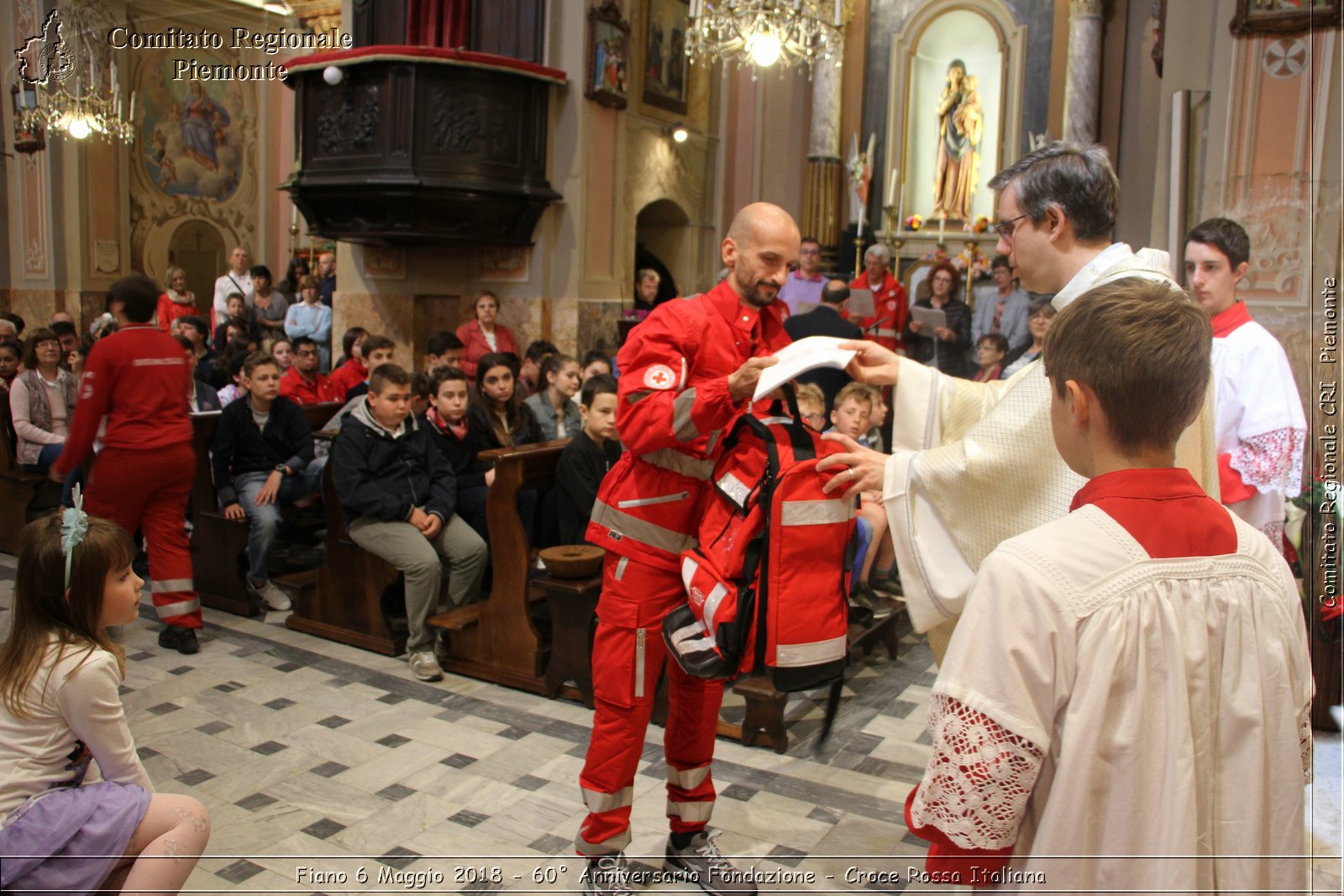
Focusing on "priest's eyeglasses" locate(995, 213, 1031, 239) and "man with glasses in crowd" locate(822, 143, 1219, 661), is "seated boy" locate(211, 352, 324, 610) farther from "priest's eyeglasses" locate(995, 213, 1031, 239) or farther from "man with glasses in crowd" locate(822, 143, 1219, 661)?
"priest's eyeglasses" locate(995, 213, 1031, 239)

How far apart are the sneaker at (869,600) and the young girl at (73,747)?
135 inches

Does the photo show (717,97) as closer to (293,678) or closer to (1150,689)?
(293,678)

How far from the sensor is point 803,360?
7.29ft

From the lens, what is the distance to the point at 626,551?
279cm

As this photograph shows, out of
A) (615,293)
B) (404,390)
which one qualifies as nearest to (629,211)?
(615,293)

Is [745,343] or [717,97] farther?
[717,97]

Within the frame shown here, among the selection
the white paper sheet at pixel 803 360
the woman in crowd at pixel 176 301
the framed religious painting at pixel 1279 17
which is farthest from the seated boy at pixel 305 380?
the framed religious painting at pixel 1279 17

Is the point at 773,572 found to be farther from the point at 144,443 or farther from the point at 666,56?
the point at 666,56

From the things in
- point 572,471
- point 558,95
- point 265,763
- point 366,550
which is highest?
point 558,95

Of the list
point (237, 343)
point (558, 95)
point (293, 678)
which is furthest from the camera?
point (558, 95)

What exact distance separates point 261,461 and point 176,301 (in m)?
3.73

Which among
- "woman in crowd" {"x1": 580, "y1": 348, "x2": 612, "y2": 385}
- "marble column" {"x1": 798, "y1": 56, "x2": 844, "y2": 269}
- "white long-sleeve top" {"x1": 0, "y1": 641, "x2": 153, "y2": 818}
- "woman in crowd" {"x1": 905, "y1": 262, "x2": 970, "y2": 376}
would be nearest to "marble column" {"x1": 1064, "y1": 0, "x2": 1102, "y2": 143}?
"marble column" {"x1": 798, "y1": 56, "x2": 844, "y2": 269}

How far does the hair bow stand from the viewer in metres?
2.19

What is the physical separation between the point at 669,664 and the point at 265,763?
5.43 ft
